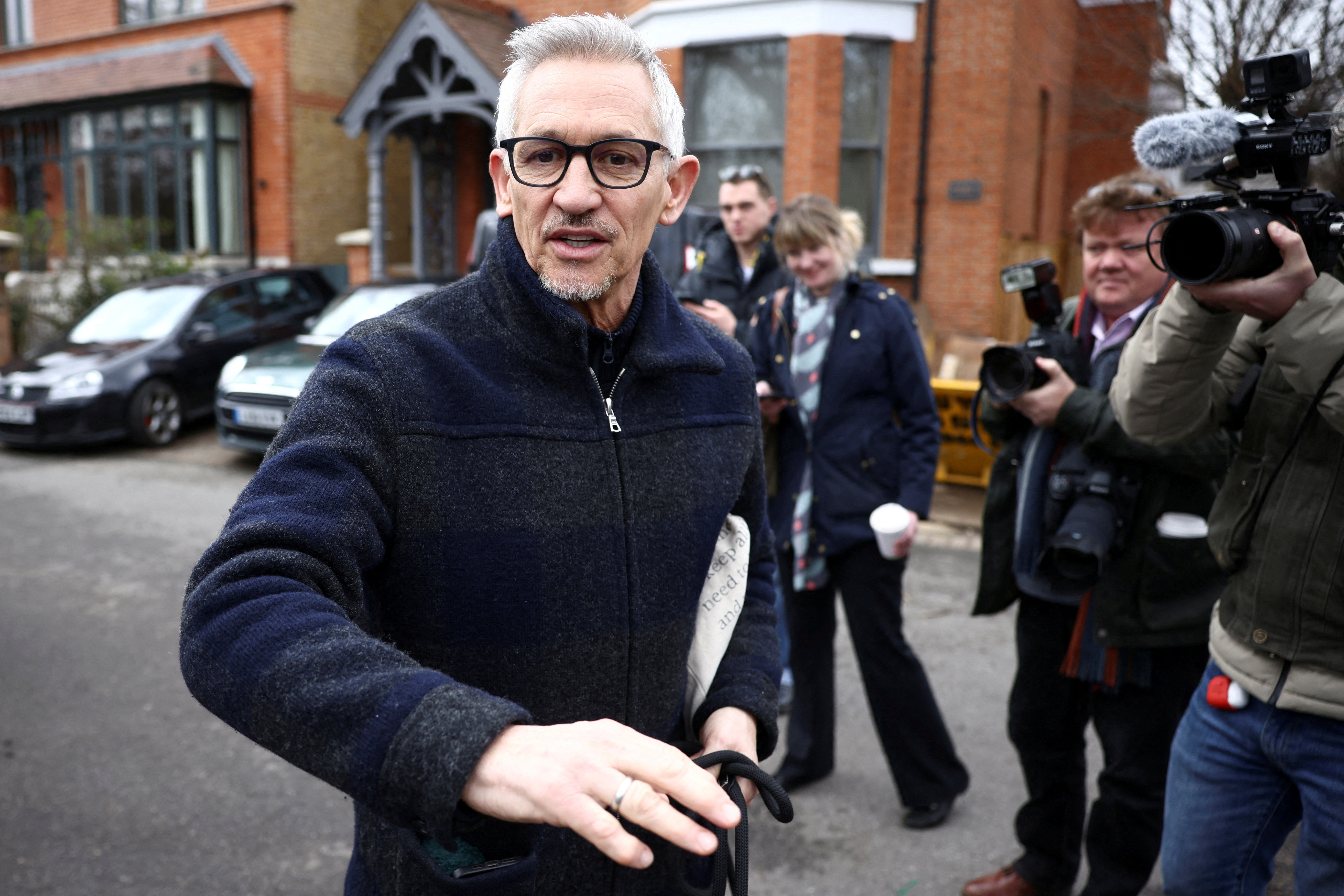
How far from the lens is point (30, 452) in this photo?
33.3 feet

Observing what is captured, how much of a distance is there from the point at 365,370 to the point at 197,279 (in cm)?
1150

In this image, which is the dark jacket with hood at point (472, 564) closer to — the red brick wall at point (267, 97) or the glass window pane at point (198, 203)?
the red brick wall at point (267, 97)

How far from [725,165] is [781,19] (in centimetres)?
173

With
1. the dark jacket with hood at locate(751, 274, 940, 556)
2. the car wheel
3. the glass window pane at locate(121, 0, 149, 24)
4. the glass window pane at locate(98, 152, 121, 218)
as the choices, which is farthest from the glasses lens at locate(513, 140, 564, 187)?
the glass window pane at locate(121, 0, 149, 24)

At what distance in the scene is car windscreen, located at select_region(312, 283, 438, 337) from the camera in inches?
391

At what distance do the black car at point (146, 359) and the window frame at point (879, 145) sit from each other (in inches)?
262

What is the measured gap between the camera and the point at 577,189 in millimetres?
1543

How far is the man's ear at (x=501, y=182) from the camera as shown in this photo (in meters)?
1.64

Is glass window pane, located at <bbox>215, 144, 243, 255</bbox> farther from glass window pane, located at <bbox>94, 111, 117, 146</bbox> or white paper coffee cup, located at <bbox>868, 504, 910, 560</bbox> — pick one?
white paper coffee cup, located at <bbox>868, 504, 910, 560</bbox>

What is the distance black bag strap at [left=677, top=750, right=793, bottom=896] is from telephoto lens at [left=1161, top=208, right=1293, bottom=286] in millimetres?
1118

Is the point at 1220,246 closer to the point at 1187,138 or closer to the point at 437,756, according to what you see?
the point at 1187,138

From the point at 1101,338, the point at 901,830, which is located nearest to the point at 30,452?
the point at 901,830

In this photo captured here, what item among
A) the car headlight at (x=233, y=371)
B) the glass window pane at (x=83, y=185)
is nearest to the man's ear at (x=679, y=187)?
the car headlight at (x=233, y=371)

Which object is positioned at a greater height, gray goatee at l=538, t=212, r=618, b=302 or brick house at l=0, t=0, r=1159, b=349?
brick house at l=0, t=0, r=1159, b=349
